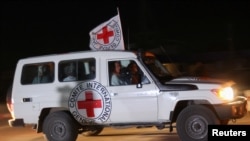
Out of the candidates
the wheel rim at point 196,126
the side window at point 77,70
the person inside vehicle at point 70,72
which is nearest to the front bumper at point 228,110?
the wheel rim at point 196,126

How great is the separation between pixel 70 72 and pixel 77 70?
167 millimetres

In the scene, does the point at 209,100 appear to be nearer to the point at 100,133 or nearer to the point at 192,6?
the point at 100,133

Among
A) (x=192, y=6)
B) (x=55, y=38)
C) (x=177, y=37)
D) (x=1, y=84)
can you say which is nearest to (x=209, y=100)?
(x=1, y=84)

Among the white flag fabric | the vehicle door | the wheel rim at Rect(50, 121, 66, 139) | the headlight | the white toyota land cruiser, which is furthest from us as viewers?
the white flag fabric

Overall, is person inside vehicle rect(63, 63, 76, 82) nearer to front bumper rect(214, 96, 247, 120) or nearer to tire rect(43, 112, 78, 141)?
tire rect(43, 112, 78, 141)

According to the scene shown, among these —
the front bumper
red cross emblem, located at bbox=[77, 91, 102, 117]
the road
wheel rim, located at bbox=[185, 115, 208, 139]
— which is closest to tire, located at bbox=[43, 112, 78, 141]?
red cross emblem, located at bbox=[77, 91, 102, 117]

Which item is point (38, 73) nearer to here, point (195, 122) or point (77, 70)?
point (77, 70)

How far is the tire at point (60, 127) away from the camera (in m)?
10.2

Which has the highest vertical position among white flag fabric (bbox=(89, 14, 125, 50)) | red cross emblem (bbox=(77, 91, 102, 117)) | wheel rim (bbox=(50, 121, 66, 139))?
white flag fabric (bbox=(89, 14, 125, 50))

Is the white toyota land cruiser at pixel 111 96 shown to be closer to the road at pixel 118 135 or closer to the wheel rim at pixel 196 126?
the wheel rim at pixel 196 126

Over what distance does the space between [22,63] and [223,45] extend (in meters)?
43.9

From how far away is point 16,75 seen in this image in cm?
1064

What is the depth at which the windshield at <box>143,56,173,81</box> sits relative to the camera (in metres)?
9.70

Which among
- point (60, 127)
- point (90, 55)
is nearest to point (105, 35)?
point (90, 55)
